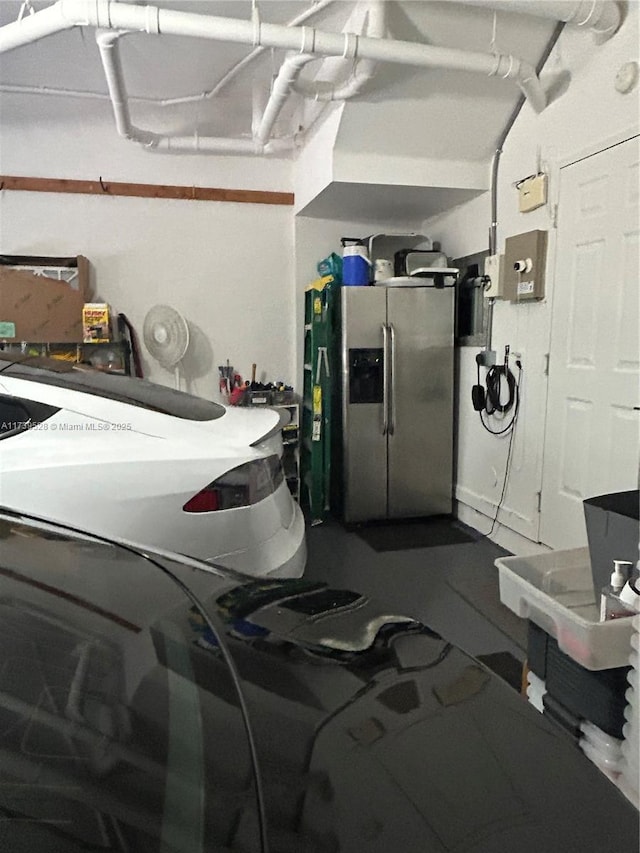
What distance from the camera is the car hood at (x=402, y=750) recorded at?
64 centimetres

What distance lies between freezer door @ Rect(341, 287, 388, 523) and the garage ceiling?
3.28ft

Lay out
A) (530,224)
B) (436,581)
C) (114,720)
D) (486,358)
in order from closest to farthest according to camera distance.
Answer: (114,720) → (436,581) → (530,224) → (486,358)

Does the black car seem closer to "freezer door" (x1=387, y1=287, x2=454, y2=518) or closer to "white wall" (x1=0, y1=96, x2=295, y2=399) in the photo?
"freezer door" (x1=387, y1=287, x2=454, y2=518)

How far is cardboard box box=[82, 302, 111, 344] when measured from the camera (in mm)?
A: 3873

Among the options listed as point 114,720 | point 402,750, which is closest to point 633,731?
point 402,750

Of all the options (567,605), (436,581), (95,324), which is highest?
(95,324)

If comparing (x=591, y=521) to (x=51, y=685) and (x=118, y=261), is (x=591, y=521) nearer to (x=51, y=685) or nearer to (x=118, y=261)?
(x=51, y=685)

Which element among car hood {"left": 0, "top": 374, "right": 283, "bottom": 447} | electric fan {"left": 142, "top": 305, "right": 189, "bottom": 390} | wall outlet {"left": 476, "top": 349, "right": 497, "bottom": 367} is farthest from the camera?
electric fan {"left": 142, "top": 305, "right": 189, "bottom": 390}

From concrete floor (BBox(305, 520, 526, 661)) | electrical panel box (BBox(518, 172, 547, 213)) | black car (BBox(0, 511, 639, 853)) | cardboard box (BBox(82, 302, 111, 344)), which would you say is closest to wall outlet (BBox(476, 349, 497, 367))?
electrical panel box (BBox(518, 172, 547, 213))

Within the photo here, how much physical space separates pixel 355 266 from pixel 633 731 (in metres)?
3.19

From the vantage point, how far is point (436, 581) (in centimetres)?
313

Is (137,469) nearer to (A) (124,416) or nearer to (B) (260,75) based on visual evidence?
(A) (124,416)

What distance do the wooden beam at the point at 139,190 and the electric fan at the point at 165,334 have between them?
874 millimetres

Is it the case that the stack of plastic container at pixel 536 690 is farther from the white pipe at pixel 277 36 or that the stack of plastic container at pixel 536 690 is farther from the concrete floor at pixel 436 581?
the white pipe at pixel 277 36
